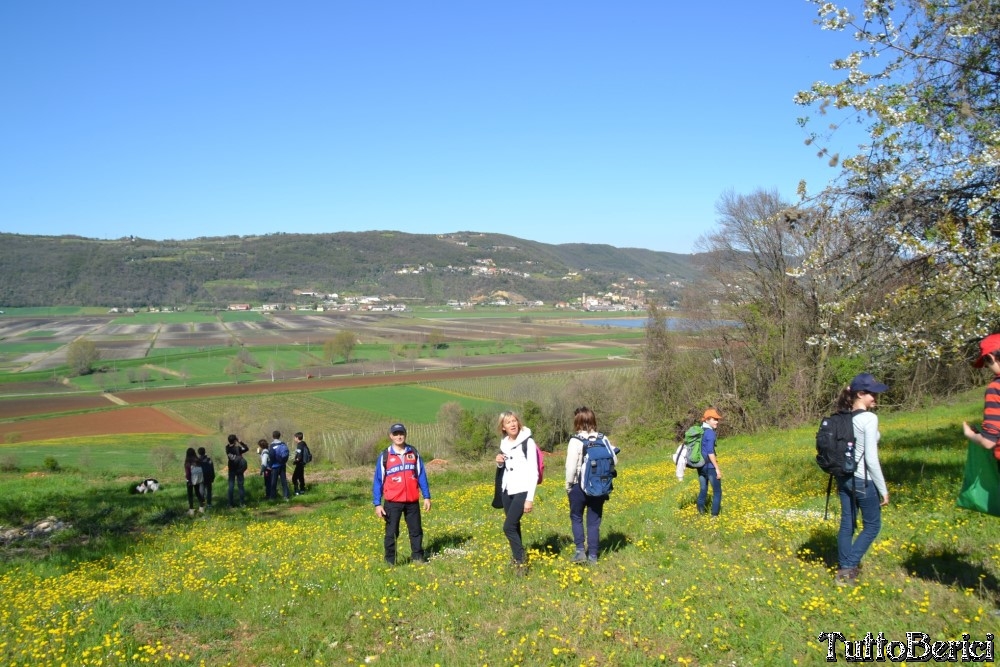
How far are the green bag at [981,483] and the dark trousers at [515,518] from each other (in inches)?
178

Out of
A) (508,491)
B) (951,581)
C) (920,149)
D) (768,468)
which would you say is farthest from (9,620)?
(768,468)

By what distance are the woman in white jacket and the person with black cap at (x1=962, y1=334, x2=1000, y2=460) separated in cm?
445

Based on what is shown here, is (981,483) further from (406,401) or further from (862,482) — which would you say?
(406,401)

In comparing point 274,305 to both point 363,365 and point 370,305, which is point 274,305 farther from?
point 363,365

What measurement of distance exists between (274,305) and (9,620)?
17619 centimetres

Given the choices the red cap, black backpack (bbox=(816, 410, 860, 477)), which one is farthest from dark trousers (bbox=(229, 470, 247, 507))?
the red cap

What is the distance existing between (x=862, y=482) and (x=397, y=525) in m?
5.89

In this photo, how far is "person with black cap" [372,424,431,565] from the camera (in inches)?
364

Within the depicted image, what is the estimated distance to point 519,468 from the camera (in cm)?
818

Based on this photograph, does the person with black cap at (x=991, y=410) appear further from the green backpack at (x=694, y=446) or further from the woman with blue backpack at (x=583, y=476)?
the green backpack at (x=694, y=446)

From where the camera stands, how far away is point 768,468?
16.4 meters

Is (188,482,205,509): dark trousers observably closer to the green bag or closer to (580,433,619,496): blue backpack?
(580,433,619,496): blue backpack

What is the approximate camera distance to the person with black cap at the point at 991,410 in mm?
5086

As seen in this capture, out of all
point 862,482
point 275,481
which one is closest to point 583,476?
point 862,482
